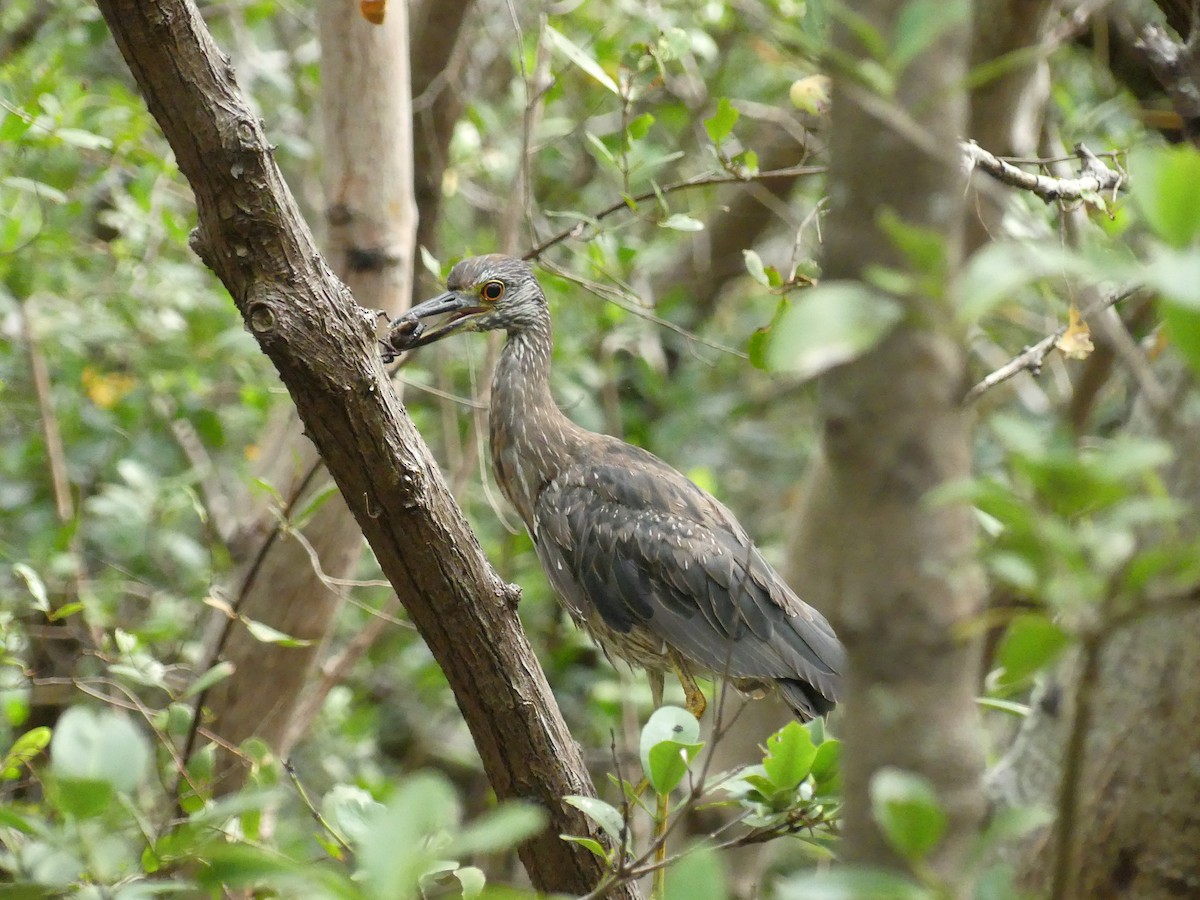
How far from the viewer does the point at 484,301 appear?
11.3 ft

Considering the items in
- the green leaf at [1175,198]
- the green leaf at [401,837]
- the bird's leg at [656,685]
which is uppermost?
the green leaf at [1175,198]

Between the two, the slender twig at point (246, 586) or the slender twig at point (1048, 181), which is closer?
the slender twig at point (1048, 181)

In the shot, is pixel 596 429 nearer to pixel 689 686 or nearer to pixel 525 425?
pixel 525 425

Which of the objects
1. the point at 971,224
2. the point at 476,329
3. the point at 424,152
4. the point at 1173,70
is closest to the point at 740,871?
the point at 476,329

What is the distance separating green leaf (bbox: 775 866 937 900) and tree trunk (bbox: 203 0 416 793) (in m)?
2.34

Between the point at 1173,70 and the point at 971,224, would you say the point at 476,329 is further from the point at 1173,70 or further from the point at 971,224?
Answer: the point at 1173,70

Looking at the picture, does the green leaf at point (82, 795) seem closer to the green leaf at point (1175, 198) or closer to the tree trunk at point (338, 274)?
the green leaf at point (1175, 198)

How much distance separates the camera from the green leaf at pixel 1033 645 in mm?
715

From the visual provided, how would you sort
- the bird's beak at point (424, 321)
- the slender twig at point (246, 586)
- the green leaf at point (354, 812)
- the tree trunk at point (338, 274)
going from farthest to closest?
the tree trunk at point (338, 274) < the bird's beak at point (424, 321) < the slender twig at point (246, 586) < the green leaf at point (354, 812)

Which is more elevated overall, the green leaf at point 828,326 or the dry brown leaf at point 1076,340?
the green leaf at point 828,326

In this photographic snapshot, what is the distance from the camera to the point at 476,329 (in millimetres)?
3459

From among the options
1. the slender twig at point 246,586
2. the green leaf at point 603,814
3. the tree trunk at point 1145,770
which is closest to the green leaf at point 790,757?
the green leaf at point 603,814

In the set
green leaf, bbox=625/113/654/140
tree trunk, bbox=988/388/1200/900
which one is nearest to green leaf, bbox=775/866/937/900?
tree trunk, bbox=988/388/1200/900

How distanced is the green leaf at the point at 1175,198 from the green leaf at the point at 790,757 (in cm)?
115
